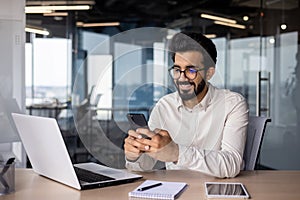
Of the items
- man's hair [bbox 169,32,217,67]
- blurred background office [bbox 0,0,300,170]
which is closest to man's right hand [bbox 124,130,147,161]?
blurred background office [bbox 0,0,300,170]

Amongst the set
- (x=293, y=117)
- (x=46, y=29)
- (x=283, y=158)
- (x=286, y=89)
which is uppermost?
(x=46, y=29)

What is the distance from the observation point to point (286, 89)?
14.8ft

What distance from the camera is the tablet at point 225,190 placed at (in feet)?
4.14

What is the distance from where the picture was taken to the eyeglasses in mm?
1771

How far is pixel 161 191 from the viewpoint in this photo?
130cm

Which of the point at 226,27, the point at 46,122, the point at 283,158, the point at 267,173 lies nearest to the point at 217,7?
the point at 226,27

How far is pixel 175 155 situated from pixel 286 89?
10.9 feet

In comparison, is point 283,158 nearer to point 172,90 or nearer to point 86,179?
point 172,90

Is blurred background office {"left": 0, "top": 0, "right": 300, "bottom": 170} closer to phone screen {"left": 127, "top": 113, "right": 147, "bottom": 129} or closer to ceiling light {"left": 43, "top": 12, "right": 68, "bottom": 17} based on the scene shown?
ceiling light {"left": 43, "top": 12, "right": 68, "bottom": 17}

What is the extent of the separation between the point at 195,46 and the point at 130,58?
33cm

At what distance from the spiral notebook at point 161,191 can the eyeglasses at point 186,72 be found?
1.74 ft

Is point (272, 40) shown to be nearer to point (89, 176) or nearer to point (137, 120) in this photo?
point (137, 120)

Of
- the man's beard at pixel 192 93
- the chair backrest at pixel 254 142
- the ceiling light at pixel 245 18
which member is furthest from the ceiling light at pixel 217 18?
the man's beard at pixel 192 93

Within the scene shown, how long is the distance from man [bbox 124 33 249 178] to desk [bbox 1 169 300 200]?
0.06 meters
